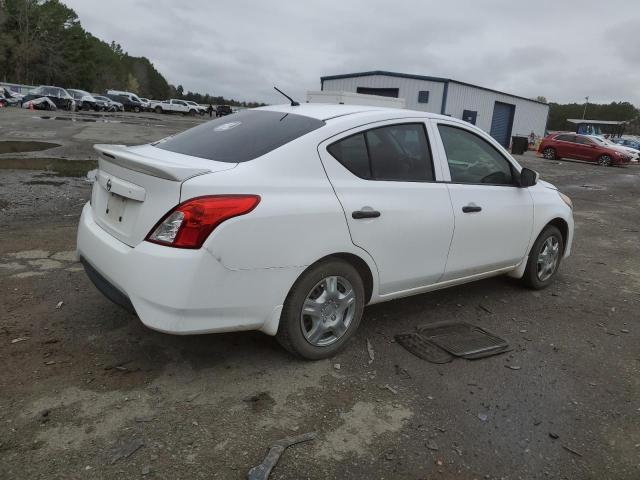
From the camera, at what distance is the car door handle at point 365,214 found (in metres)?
3.30

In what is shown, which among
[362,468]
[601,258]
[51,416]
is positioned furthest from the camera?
[601,258]

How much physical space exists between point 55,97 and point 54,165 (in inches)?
1338

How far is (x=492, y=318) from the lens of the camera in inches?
174

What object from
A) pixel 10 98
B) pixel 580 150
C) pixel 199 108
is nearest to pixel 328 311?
pixel 580 150

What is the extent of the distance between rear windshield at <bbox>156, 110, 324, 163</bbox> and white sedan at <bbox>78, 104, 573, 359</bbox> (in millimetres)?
15

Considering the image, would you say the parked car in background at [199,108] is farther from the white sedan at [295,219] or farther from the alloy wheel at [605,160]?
the white sedan at [295,219]

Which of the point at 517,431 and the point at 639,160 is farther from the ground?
the point at 639,160

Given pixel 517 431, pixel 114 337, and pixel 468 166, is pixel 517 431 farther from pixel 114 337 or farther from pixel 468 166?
pixel 114 337

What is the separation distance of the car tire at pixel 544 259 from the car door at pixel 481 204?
26 cm

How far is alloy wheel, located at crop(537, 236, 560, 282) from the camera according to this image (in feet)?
16.6

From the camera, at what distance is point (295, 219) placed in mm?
3021

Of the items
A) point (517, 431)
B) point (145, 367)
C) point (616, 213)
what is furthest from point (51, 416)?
point (616, 213)

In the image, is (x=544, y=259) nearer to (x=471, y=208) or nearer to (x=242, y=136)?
(x=471, y=208)

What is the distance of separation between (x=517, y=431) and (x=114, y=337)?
2.59m
